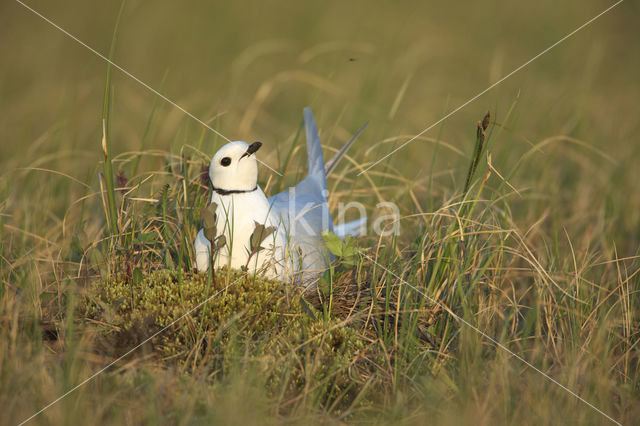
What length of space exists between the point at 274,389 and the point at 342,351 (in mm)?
454

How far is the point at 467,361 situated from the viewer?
287cm

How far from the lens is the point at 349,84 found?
9.59 m

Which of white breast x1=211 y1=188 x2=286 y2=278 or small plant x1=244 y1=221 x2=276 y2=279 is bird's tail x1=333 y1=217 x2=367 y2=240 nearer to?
white breast x1=211 y1=188 x2=286 y2=278

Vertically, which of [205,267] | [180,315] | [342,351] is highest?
[205,267]

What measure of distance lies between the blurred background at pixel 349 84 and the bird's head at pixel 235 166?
1119 mm

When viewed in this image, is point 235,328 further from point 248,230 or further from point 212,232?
point 248,230

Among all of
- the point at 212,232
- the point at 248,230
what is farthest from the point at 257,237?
the point at 212,232

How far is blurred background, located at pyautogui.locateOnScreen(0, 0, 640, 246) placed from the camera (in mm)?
5516

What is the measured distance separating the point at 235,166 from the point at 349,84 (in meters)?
6.54

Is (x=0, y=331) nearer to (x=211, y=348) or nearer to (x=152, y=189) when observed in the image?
(x=211, y=348)

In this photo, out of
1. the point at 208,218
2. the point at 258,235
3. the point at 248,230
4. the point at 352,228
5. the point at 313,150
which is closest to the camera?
the point at 208,218

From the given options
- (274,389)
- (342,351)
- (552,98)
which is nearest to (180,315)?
(274,389)

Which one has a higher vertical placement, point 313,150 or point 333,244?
point 313,150

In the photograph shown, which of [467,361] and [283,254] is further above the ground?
[283,254]
